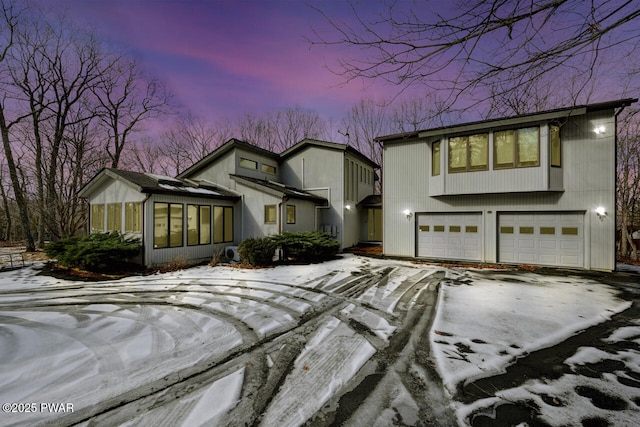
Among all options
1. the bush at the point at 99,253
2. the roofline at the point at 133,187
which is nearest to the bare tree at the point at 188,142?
the roofline at the point at 133,187

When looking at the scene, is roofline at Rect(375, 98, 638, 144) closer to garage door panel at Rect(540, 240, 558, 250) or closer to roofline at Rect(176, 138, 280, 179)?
garage door panel at Rect(540, 240, 558, 250)

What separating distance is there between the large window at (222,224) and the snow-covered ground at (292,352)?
5.54 metres

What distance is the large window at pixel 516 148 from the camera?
985 centimetres

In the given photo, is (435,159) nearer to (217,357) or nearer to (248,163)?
(248,163)

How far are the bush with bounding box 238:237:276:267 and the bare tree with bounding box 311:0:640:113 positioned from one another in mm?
8699

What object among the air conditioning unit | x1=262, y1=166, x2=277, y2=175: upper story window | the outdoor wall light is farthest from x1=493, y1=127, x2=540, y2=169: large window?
x1=262, y1=166, x2=277, y2=175: upper story window

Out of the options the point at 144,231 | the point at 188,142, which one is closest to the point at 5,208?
the point at 188,142

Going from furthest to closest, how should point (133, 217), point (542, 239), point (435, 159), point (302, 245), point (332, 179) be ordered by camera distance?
point (332, 179) → point (435, 159) → point (302, 245) → point (133, 217) → point (542, 239)

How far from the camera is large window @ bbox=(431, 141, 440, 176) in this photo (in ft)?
38.5

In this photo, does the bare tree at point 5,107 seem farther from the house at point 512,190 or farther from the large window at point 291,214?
the house at point 512,190

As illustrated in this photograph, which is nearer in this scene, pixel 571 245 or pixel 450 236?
pixel 571 245

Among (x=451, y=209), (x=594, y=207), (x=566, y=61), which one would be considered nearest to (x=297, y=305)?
(x=566, y=61)

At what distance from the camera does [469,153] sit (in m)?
11.0

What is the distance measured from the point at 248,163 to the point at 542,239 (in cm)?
1435
